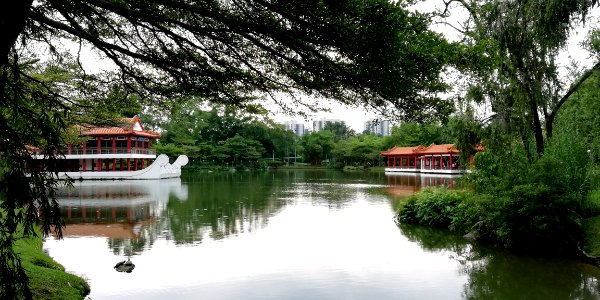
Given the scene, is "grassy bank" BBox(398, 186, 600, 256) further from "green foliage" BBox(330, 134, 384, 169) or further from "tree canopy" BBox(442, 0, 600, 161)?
"green foliage" BBox(330, 134, 384, 169)

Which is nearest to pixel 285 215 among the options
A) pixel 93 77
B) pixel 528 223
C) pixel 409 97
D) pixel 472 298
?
pixel 528 223

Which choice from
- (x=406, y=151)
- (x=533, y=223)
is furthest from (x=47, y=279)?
(x=406, y=151)

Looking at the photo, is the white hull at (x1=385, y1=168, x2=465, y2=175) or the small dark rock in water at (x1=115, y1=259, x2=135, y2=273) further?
the white hull at (x1=385, y1=168, x2=465, y2=175)

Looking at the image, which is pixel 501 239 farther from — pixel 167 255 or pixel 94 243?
pixel 94 243

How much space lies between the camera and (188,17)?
14.9 ft

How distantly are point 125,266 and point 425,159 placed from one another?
38393 mm

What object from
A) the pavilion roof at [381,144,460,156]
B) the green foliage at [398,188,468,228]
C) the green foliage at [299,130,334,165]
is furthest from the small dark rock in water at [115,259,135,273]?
the green foliage at [299,130,334,165]

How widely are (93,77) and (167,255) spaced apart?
3919 mm

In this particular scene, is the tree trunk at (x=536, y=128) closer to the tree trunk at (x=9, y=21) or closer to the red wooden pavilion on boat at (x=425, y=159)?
the tree trunk at (x=9, y=21)

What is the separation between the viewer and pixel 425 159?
42.7 metres

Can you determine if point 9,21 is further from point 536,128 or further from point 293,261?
point 536,128

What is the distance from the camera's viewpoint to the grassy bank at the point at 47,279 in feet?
15.7

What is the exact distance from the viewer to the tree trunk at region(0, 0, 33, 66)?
8.95 ft

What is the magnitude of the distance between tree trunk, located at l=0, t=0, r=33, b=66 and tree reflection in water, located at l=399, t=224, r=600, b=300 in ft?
19.6
